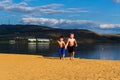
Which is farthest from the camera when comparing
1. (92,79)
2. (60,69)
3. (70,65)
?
(70,65)

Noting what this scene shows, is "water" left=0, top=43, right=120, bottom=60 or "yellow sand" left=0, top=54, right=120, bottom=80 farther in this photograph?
"water" left=0, top=43, right=120, bottom=60

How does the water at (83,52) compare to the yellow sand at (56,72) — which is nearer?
the yellow sand at (56,72)

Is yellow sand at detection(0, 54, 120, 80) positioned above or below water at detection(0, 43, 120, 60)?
above

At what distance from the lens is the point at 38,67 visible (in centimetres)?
2234

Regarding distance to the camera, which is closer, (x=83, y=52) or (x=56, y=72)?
(x=56, y=72)

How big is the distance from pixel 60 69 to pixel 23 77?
3188mm

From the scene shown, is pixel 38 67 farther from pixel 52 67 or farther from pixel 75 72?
pixel 75 72

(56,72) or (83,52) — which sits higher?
(56,72)

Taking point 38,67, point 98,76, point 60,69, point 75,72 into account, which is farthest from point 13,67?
point 98,76

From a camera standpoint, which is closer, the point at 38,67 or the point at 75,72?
the point at 75,72

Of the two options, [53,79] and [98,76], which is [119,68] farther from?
[53,79]

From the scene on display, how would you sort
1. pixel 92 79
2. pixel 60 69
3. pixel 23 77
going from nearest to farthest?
pixel 92 79, pixel 23 77, pixel 60 69

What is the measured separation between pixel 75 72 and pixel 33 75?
7.73ft

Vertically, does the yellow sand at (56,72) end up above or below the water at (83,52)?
above
